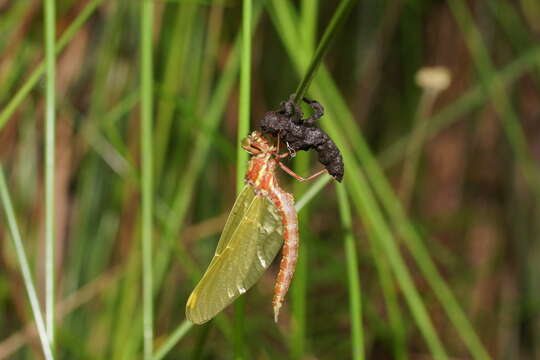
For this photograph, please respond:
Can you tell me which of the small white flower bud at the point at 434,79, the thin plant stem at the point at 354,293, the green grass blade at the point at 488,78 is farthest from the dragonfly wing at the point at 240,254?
the green grass blade at the point at 488,78

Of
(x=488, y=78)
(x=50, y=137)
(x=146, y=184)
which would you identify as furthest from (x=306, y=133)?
(x=488, y=78)

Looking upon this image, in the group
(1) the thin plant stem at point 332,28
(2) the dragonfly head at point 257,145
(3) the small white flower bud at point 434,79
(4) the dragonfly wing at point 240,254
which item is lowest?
(4) the dragonfly wing at point 240,254

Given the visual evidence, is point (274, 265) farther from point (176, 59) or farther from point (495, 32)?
point (176, 59)

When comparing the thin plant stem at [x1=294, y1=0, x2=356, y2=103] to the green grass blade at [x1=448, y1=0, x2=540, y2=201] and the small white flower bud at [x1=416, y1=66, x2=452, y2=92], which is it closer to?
the small white flower bud at [x1=416, y1=66, x2=452, y2=92]

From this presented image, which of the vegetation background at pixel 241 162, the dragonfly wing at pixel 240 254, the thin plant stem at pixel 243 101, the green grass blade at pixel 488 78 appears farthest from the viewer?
the green grass blade at pixel 488 78

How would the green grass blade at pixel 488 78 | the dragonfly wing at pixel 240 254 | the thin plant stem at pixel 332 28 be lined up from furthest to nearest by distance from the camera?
the green grass blade at pixel 488 78
the dragonfly wing at pixel 240 254
the thin plant stem at pixel 332 28

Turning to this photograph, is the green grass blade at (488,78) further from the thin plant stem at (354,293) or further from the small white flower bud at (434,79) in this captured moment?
the thin plant stem at (354,293)

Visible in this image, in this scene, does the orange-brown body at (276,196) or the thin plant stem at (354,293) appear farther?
the orange-brown body at (276,196)

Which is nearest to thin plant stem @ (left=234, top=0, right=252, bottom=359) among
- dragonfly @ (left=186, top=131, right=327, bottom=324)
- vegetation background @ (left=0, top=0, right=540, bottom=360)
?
vegetation background @ (left=0, top=0, right=540, bottom=360)
